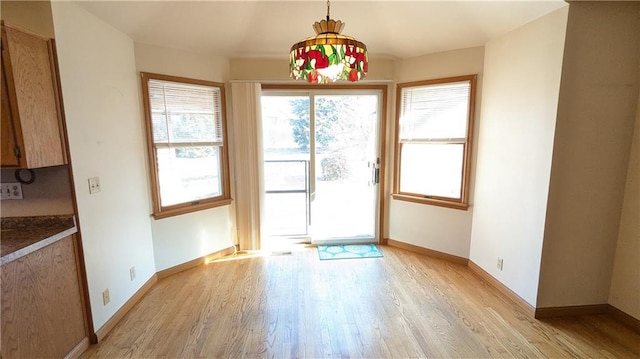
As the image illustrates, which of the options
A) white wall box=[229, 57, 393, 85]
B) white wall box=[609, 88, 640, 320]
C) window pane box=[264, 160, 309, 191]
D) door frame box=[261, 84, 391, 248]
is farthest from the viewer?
window pane box=[264, 160, 309, 191]

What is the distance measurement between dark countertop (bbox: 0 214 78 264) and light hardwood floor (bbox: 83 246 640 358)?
0.87 meters

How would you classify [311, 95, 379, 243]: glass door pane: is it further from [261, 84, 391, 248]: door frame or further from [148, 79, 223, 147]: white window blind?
[148, 79, 223, 147]: white window blind

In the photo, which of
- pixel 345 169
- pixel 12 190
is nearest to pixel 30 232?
pixel 12 190

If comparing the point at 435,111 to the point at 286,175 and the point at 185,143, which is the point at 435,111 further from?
the point at 185,143

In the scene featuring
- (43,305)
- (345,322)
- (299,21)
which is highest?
(299,21)

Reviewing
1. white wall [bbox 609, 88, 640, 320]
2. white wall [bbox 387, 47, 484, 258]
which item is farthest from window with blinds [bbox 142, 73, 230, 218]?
white wall [bbox 609, 88, 640, 320]

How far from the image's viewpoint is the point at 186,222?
3.11 meters

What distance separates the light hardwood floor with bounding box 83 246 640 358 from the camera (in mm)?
1979

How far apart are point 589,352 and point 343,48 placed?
98.5 inches

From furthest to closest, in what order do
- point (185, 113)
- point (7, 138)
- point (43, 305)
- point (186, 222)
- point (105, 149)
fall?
point (186, 222), point (185, 113), point (105, 149), point (43, 305), point (7, 138)

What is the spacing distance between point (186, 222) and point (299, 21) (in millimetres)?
2318

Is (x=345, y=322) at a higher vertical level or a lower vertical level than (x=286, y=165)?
lower

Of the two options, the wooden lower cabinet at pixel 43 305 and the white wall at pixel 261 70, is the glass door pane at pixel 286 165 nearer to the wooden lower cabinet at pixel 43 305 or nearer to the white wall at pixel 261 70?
the white wall at pixel 261 70

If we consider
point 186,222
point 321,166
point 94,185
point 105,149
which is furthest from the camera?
point 321,166
